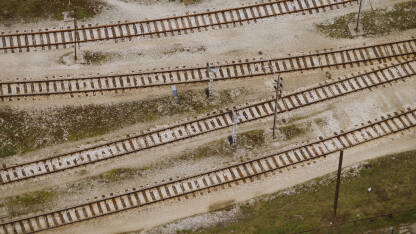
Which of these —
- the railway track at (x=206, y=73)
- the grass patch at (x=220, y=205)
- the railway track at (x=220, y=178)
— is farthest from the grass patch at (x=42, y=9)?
the grass patch at (x=220, y=205)

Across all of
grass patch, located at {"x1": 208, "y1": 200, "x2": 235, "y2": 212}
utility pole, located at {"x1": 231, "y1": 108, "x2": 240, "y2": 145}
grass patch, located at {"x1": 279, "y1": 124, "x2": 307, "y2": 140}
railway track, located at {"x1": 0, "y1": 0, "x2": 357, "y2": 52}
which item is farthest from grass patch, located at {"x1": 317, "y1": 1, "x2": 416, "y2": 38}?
grass patch, located at {"x1": 208, "y1": 200, "x2": 235, "y2": 212}

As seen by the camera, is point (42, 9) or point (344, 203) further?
point (42, 9)

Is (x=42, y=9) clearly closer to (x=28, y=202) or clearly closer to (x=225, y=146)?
(x=28, y=202)

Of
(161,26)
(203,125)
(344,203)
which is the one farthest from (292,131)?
(161,26)

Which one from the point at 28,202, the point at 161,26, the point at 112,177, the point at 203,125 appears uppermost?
the point at 161,26

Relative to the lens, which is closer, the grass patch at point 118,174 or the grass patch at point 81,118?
the grass patch at point 118,174

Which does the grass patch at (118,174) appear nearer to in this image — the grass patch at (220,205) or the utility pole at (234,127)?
the grass patch at (220,205)

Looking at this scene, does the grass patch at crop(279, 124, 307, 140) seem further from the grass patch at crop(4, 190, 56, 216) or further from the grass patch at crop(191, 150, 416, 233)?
the grass patch at crop(4, 190, 56, 216)

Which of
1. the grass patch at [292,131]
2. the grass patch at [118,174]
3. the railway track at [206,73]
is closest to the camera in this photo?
the grass patch at [118,174]
